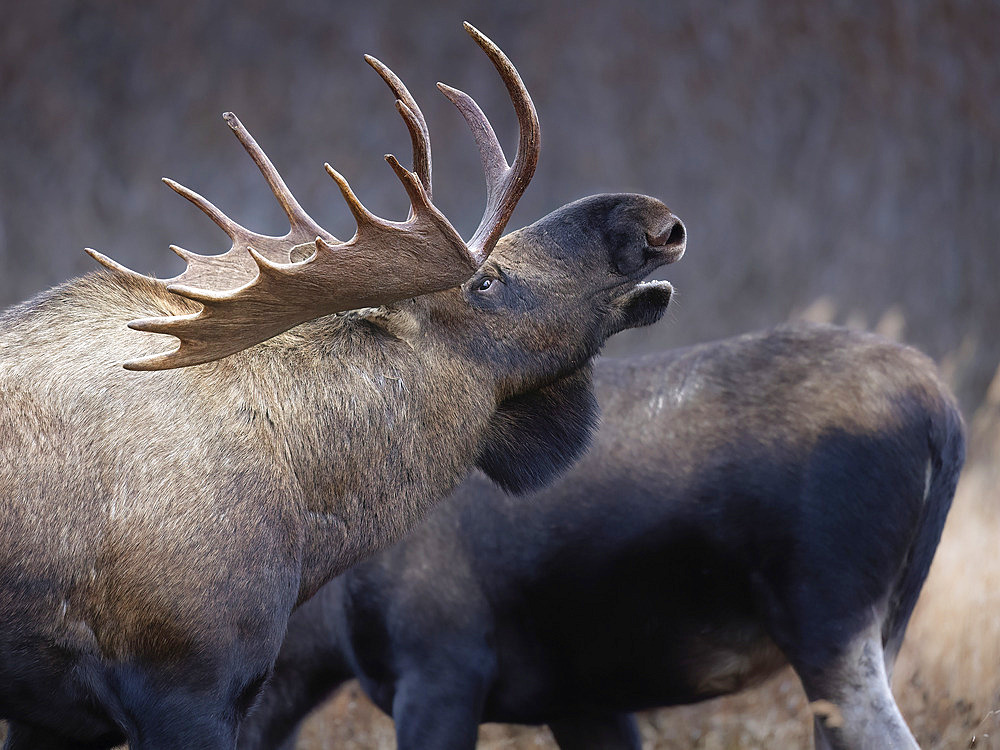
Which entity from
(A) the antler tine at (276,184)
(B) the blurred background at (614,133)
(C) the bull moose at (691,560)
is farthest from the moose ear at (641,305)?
(B) the blurred background at (614,133)

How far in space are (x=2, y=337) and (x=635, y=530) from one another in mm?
2143

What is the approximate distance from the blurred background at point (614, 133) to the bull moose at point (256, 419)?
4.85m

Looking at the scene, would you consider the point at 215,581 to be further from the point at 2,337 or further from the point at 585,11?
the point at 585,11

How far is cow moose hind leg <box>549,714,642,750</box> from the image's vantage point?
4648 mm

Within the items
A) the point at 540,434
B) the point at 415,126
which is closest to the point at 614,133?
the point at 540,434

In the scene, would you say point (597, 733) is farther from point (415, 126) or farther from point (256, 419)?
point (415, 126)

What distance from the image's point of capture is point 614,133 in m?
8.88

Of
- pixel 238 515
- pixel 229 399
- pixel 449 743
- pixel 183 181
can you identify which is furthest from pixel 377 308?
pixel 183 181

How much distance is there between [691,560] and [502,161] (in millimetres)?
1567

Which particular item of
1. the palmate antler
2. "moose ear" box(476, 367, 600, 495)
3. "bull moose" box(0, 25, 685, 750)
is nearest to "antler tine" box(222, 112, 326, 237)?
"bull moose" box(0, 25, 685, 750)

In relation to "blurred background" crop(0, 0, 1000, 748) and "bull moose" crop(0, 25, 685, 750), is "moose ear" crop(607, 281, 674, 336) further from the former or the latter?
"blurred background" crop(0, 0, 1000, 748)

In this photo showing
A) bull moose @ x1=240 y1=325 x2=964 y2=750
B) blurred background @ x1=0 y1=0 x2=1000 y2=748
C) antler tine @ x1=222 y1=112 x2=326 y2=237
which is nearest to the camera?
antler tine @ x1=222 y1=112 x2=326 y2=237

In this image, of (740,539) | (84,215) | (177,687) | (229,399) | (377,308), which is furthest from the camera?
(84,215)

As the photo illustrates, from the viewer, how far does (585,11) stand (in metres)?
8.75
